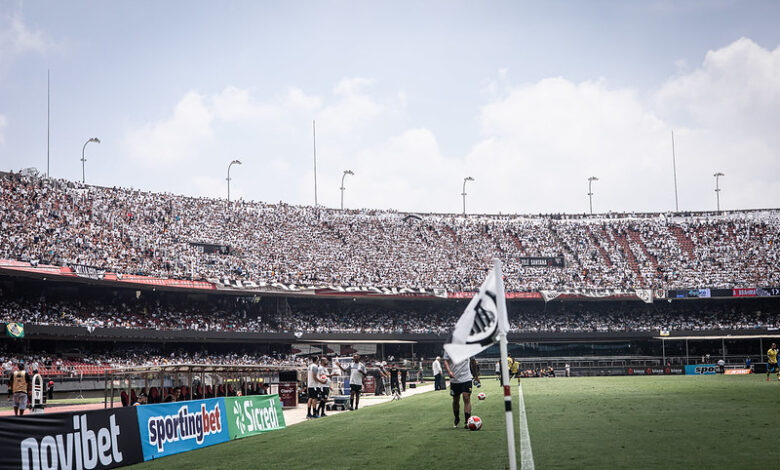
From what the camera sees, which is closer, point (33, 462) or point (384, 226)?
point (33, 462)

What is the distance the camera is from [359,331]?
6600cm

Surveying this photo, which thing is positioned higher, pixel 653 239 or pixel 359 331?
pixel 653 239

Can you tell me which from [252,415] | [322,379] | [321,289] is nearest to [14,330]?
[321,289]

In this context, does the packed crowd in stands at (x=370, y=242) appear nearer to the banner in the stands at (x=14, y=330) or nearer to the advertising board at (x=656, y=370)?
the banner in the stands at (x=14, y=330)

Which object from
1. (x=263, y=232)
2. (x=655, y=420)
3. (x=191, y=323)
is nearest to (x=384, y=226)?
(x=263, y=232)

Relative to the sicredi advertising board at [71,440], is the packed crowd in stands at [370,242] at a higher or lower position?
higher

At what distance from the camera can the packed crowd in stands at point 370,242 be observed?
55781 mm

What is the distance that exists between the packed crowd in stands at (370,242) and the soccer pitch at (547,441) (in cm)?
3906

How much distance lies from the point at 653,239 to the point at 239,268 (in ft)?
136

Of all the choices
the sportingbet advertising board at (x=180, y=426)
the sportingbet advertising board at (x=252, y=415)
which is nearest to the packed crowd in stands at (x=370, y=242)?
the sportingbet advertising board at (x=252, y=415)

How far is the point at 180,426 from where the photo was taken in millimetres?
16172

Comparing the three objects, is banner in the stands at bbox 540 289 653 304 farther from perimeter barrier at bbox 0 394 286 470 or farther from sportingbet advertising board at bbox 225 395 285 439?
perimeter barrier at bbox 0 394 286 470

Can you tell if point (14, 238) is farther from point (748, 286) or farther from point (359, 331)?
point (748, 286)

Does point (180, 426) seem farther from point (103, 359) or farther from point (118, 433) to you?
point (103, 359)
